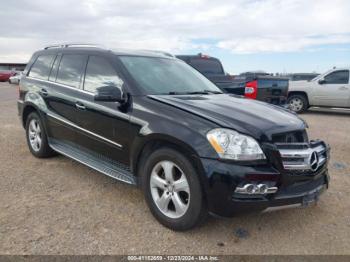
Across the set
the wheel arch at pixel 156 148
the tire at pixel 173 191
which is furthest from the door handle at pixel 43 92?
the tire at pixel 173 191

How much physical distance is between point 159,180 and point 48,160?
275cm

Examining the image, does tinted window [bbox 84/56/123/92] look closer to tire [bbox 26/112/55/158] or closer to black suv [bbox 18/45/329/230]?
black suv [bbox 18/45/329/230]

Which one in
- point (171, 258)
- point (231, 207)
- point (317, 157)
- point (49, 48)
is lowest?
point (171, 258)

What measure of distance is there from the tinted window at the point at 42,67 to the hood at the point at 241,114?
2.40m

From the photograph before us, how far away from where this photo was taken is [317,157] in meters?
3.16

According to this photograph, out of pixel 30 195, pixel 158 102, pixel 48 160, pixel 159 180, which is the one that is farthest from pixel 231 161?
pixel 48 160

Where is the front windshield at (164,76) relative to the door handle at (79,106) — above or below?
above

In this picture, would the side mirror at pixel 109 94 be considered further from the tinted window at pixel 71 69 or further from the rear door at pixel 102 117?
the tinted window at pixel 71 69

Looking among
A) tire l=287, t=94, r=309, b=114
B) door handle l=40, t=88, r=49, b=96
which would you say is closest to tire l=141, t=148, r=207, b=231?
door handle l=40, t=88, r=49, b=96

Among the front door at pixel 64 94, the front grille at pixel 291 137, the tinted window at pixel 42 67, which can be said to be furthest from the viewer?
the tinted window at pixel 42 67

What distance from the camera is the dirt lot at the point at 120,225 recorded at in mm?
2920

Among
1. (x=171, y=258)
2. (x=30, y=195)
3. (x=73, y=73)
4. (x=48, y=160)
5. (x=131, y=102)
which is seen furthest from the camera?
(x=48, y=160)

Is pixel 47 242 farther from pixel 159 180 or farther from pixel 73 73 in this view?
pixel 73 73

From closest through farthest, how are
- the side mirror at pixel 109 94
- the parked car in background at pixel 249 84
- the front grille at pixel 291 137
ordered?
1. the front grille at pixel 291 137
2. the side mirror at pixel 109 94
3. the parked car in background at pixel 249 84
